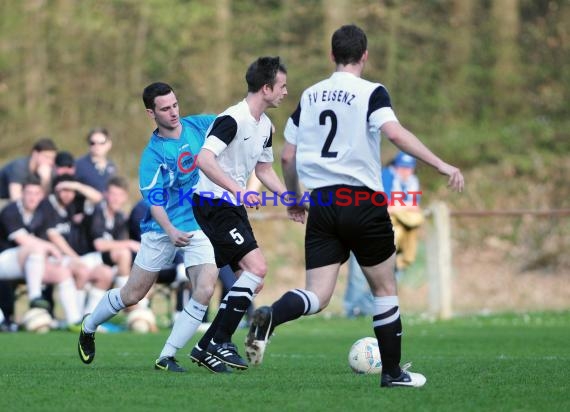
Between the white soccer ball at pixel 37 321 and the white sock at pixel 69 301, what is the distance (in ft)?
1.04

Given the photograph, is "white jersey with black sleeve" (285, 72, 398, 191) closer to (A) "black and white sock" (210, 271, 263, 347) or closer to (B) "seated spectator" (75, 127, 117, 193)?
(A) "black and white sock" (210, 271, 263, 347)

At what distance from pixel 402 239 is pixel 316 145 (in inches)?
351

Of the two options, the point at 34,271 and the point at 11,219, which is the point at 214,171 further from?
the point at 11,219

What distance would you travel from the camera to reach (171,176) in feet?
25.6

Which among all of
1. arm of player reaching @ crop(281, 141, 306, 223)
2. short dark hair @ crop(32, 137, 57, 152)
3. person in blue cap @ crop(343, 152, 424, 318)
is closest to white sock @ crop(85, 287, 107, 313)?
short dark hair @ crop(32, 137, 57, 152)

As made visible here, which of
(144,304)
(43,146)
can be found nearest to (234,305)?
(144,304)

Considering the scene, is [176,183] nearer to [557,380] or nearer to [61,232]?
[557,380]

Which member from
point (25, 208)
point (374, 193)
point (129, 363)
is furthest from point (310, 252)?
point (25, 208)

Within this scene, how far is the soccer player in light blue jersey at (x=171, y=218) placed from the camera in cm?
771

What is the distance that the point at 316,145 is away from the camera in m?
6.50

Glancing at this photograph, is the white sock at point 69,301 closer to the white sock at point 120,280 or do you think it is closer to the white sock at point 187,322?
the white sock at point 120,280

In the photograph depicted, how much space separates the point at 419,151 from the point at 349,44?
76 centimetres

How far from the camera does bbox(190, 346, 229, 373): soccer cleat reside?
7480 mm

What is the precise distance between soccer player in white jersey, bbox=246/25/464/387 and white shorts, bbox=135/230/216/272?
1372mm
